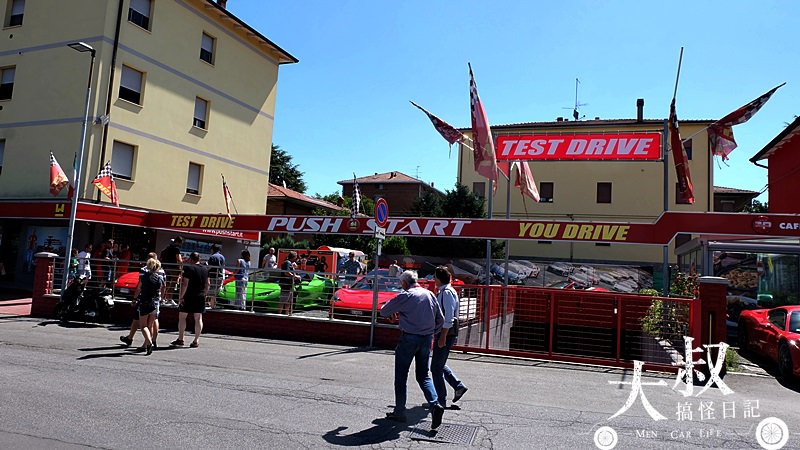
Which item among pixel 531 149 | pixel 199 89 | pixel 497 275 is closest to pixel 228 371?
pixel 531 149

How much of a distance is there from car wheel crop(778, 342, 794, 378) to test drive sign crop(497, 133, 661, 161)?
22.0 feet

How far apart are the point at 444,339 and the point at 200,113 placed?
69.4ft

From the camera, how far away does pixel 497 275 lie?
34.7m

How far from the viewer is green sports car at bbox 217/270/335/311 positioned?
43.8 feet

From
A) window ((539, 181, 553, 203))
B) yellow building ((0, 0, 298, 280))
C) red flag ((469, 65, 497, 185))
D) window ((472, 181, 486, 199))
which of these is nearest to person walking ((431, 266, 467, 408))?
red flag ((469, 65, 497, 185))

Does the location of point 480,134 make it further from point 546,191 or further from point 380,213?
point 546,191

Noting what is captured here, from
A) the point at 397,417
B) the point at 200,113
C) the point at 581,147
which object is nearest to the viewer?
the point at 397,417

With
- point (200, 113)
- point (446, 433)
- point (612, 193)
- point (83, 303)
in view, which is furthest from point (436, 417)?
point (612, 193)

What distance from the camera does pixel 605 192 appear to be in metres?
41.3

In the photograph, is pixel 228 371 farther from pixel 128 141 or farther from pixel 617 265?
pixel 617 265

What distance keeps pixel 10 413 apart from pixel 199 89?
20473 millimetres

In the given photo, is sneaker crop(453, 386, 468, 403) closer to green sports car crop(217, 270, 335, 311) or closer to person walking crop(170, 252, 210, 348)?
person walking crop(170, 252, 210, 348)

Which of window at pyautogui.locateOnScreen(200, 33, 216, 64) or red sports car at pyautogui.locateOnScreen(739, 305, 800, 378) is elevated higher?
window at pyautogui.locateOnScreen(200, 33, 216, 64)

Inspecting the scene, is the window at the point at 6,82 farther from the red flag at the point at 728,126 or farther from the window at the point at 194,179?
the red flag at the point at 728,126
